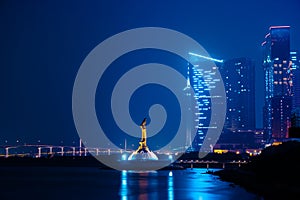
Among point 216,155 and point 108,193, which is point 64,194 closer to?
point 108,193

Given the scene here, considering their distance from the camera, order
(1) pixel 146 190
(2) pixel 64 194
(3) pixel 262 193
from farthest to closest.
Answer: (1) pixel 146 190
(2) pixel 64 194
(3) pixel 262 193

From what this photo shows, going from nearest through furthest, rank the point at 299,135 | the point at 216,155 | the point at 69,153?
the point at 299,135 → the point at 216,155 → the point at 69,153

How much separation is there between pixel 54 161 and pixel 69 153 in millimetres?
27631

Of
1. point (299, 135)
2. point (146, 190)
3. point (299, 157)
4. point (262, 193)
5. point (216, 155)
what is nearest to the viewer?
point (299, 135)

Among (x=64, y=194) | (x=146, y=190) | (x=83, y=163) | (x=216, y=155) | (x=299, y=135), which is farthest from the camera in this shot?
(x=216, y=155)

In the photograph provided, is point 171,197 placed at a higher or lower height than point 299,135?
lower

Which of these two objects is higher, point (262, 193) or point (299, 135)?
point (299, 135)

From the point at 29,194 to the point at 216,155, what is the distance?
427 feet

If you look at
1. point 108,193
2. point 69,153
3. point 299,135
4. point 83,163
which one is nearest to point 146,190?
point 108,193

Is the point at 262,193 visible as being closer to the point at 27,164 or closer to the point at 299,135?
the point at 299,135

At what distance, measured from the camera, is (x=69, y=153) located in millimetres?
196125

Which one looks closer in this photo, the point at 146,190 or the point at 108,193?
the point at 108,193

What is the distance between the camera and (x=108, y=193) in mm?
48906

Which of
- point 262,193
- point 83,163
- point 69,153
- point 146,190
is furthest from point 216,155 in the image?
point 262,193
